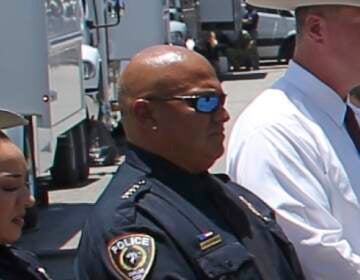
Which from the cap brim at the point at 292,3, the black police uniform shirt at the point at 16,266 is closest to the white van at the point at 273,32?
the cap brim at the point at 292,3

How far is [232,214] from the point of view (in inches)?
93.7

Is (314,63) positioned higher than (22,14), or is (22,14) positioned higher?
(314,63)

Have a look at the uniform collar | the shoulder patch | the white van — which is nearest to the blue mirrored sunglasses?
the uniform collar

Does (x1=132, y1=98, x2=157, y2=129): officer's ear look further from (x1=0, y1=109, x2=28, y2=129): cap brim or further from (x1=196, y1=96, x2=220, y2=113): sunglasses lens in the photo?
(x1=0, y1=109, x2=28, y2=129): cap brim

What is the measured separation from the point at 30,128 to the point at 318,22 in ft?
17.6

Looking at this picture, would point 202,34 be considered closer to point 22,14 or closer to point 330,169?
point 22,14

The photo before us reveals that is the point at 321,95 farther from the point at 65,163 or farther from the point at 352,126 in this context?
the point at 65,163

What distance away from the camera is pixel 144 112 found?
2.33 m

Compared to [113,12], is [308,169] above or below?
above

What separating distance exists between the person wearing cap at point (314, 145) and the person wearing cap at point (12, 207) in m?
0.62

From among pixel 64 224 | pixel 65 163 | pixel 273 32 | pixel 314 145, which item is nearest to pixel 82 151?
pixel 65 163

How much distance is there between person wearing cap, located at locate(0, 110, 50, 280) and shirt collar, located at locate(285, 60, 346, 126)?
2.75 ft

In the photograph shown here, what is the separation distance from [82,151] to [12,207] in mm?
8765

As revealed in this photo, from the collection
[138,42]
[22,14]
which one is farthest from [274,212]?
[138,42]
